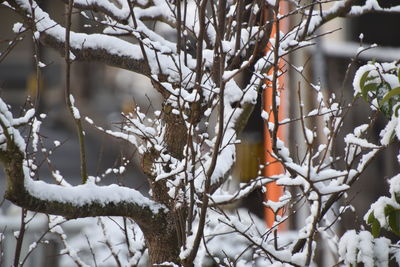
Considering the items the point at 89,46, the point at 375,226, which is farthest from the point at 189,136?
the point at 375,226

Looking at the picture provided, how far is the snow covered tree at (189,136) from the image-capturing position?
283 centimetres

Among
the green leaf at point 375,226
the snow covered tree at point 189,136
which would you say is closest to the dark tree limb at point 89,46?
the snow covered tree at point 189,136

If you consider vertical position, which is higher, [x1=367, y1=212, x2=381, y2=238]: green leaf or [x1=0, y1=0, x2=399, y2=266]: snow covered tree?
[x1=0, y1=0, x2=399, y2=266]: snow covered tree

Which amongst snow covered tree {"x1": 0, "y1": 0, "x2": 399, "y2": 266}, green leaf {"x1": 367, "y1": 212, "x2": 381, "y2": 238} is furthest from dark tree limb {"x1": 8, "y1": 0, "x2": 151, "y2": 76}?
green leaf {"x1": 367, "y1": 212, "x2": 381, "y2": 238}

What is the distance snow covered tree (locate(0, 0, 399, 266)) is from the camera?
111 inches

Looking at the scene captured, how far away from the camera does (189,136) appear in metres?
2.90

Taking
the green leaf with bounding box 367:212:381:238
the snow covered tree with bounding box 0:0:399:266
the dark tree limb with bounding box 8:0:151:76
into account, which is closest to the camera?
the snow covered tree with bounding box 0:0:399:266

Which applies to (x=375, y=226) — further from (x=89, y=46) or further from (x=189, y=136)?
(x=89, y=46)

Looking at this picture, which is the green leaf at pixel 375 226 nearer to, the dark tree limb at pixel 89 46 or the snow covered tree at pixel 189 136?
the snow covered tree at pixel 189 136

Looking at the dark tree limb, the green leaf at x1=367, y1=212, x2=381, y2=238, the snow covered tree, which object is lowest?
the green leaf at x1=367, y1=212, x2=381, y2=238

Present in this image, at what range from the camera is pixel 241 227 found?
297 cm

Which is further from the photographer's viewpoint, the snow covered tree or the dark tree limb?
the dark tree limb

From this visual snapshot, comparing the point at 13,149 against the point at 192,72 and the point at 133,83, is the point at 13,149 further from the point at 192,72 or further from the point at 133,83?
the point at 133,83

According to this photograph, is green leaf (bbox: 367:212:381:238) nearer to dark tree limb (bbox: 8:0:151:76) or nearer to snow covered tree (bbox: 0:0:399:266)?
snow covered tree (bbox: 0:0:399:266)
